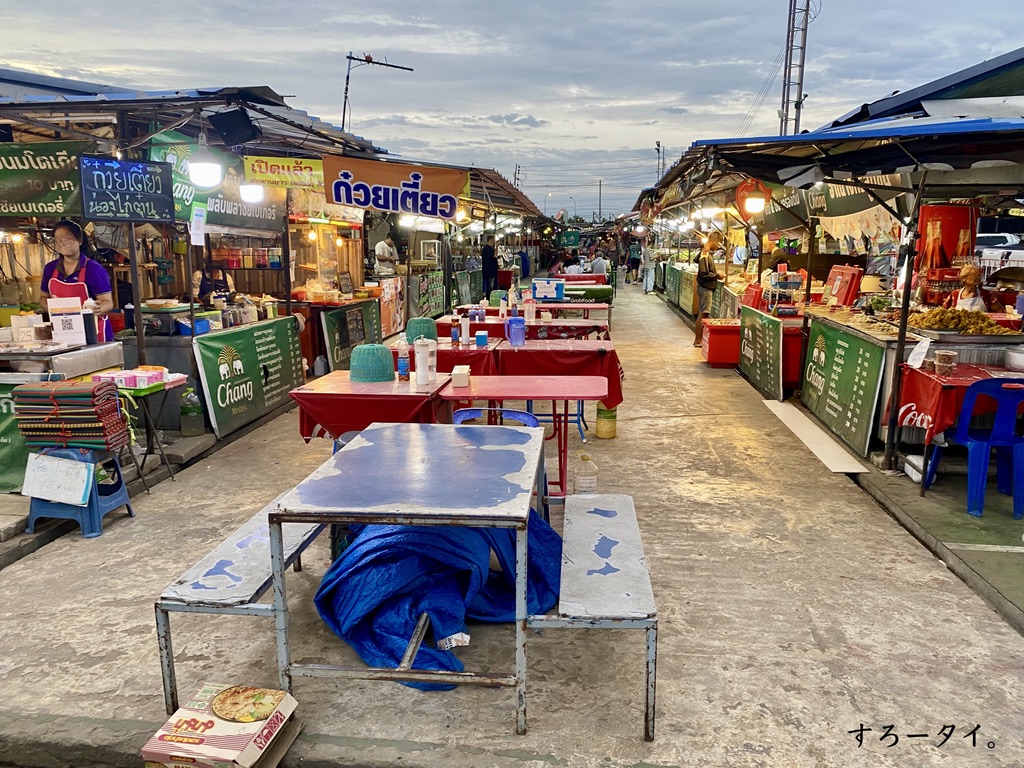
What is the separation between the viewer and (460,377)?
18.8 ft

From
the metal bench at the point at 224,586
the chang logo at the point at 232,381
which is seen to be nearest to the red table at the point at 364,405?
the metal bench at the point at 224,586

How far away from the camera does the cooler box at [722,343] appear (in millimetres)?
11875

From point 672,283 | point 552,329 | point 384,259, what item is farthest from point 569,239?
point 552,329

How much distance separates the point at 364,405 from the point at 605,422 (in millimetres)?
3267

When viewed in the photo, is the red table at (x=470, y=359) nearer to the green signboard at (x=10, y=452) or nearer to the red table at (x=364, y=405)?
the red table at (x=364, y=405)

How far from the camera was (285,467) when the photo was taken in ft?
22.6

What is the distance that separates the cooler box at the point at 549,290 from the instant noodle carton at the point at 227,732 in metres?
10.2

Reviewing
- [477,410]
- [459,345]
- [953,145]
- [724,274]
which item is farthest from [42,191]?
[724,274]

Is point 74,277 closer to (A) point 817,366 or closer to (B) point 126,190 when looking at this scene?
(B) point 126,190

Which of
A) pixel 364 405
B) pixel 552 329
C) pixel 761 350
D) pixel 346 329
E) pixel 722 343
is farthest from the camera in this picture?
pixel 722 343

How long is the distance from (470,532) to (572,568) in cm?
76

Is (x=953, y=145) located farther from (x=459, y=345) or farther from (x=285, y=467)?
(x=285, y=467)

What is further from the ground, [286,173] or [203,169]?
[286,173]

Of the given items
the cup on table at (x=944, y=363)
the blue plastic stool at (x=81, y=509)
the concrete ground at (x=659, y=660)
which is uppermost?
the cup on table at (x=944, y=363)
